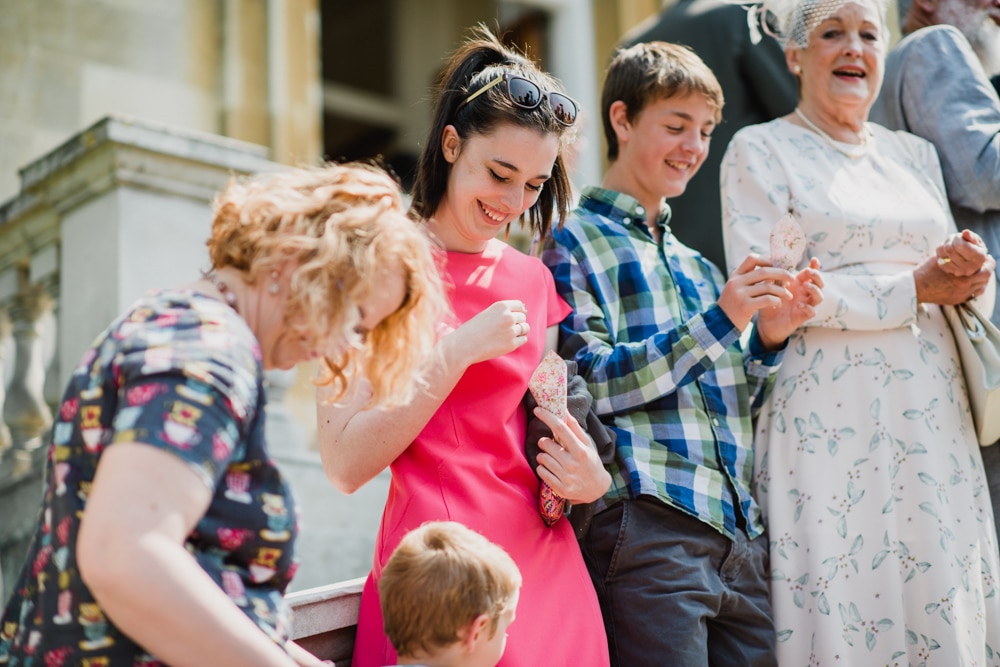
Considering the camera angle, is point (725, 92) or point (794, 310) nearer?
point (794, 310)

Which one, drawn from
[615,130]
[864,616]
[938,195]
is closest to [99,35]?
[615,130]

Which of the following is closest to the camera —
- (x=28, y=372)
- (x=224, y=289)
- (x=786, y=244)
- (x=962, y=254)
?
(x=224, y=289)

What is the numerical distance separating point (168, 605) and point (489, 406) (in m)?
1.04

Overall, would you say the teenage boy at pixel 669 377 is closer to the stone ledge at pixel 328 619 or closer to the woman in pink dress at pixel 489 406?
the woman in pink dress at pixel 489 406

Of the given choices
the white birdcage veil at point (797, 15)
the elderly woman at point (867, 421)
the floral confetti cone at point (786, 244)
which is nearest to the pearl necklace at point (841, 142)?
the elderly woman at point (867, 421)

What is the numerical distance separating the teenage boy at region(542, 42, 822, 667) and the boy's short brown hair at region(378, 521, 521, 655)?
0.63 meters

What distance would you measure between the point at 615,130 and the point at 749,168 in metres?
0.36

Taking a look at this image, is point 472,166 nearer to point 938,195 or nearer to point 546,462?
point 546,462

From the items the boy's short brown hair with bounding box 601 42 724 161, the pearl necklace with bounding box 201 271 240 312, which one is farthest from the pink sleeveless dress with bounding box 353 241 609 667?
the boy's short brown hair with bounding box 601 42 724 161

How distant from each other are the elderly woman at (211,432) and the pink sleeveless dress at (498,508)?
1.48ft

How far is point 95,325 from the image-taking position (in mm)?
4289

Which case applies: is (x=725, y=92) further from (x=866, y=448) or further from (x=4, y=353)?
(x=4, y=353)

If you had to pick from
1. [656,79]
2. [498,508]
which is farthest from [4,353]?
[498,508]

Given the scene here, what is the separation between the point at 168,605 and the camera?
4.95ft
